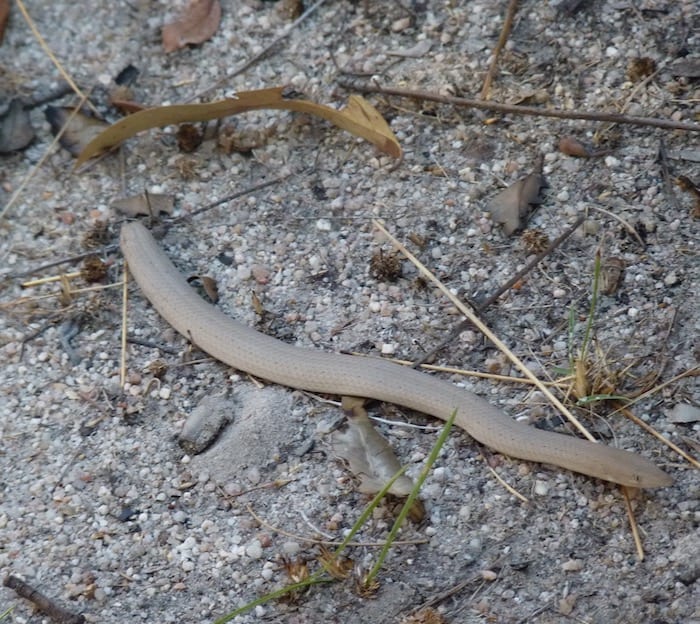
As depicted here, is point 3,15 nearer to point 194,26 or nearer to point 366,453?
point 194,26

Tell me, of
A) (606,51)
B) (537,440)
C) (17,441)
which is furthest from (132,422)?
(606,51)

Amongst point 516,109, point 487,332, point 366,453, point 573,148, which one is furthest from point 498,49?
point 366,453

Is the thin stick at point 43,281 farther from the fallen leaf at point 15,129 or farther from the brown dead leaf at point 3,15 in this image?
the brown dead leaf at point 3,15

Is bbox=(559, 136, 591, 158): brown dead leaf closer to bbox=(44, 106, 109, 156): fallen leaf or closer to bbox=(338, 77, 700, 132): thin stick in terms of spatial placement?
bbox=(338, 77, 700, 132): thin stick

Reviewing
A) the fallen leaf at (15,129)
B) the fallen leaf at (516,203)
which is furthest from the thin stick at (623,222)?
the fallen leaf at (15,129)

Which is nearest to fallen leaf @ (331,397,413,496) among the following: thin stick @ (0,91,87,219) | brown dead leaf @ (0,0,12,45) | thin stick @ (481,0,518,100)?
thin stick @ (481,0,518,100)

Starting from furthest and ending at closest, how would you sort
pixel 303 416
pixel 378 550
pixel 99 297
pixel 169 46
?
pixel 169 46 → pixel 99 297 → pixel 303 416 → pixel 378 550

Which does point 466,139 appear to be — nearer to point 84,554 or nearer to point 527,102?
point 527,102
